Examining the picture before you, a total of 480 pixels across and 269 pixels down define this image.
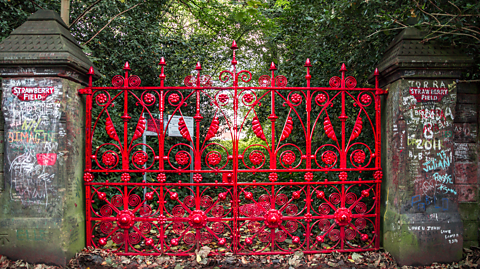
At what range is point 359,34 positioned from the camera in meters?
3.74

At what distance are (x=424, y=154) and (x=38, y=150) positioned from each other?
446 cm

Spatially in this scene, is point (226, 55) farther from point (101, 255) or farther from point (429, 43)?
point (101, 255)

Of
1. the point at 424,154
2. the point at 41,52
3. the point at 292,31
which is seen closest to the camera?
the point at 41,52

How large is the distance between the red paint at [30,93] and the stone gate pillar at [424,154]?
405 cm

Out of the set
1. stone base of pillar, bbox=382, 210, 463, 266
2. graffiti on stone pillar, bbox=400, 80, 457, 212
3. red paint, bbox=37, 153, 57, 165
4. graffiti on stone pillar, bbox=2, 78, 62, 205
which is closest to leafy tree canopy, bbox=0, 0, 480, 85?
graffiti on stone pillar, bbox=400, 80, 457, 212

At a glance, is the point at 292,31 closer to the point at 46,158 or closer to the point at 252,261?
the point at 252,261

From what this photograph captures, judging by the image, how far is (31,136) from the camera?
115 inches

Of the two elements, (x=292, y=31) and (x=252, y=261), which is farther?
(x=292, y=31)

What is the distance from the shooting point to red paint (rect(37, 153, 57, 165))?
2.90 m

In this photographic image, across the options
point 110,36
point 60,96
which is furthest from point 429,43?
point 110,36

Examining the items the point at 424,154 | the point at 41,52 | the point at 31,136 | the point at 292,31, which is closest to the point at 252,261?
the point at 424,154

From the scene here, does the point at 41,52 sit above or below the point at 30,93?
above

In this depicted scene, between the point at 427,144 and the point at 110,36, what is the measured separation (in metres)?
5.56

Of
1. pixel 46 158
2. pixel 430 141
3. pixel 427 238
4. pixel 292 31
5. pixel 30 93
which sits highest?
pixel 292 31
